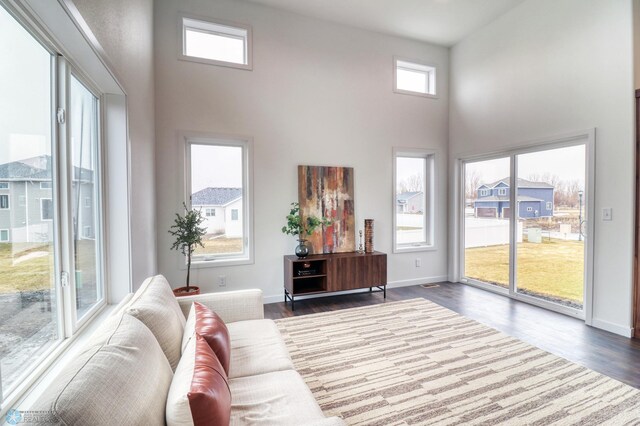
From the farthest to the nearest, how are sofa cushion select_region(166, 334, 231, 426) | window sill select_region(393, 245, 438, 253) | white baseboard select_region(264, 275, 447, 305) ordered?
window sill select_region(393, 245, 438, 253), white baseboard select_region(264, 275, 447, 305), sofa cushion select_region(166, 334, 231, 426)

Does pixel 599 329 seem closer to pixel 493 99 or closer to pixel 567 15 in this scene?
pixel 493 99

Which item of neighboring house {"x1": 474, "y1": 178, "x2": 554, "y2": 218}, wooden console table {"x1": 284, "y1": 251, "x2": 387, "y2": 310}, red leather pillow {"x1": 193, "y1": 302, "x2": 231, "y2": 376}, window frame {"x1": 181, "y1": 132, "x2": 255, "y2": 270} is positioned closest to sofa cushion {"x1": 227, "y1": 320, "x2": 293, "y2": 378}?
red leather pillow {"x1": 193, "y1": 302, "x2": 231, "y2": 376}

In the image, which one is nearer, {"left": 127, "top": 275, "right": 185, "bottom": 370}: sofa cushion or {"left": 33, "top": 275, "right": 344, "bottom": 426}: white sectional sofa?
{"left": 33, "top": 275, "right": 344, "bottom": 426}: white sectional sofa

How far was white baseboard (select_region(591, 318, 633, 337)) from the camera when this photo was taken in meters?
3.09

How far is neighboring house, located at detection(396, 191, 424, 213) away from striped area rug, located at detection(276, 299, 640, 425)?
2093 millimetres

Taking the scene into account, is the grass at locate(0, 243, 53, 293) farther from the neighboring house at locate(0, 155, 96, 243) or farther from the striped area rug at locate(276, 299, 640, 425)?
the striped area rug at locate(276, 299, 640, 425)

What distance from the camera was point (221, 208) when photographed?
4.14 meters

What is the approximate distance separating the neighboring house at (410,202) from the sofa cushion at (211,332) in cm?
383

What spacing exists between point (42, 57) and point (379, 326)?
338cm

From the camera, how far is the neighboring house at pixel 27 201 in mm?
1201

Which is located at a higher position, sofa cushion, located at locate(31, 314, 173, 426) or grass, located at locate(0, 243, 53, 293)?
grass, located at locate(0, 243, 53, 293)

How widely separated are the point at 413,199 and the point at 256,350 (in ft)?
13.1

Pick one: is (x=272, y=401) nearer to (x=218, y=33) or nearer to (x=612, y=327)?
(x=612, y=327)

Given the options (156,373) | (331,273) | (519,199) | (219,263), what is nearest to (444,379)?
(331,273)
